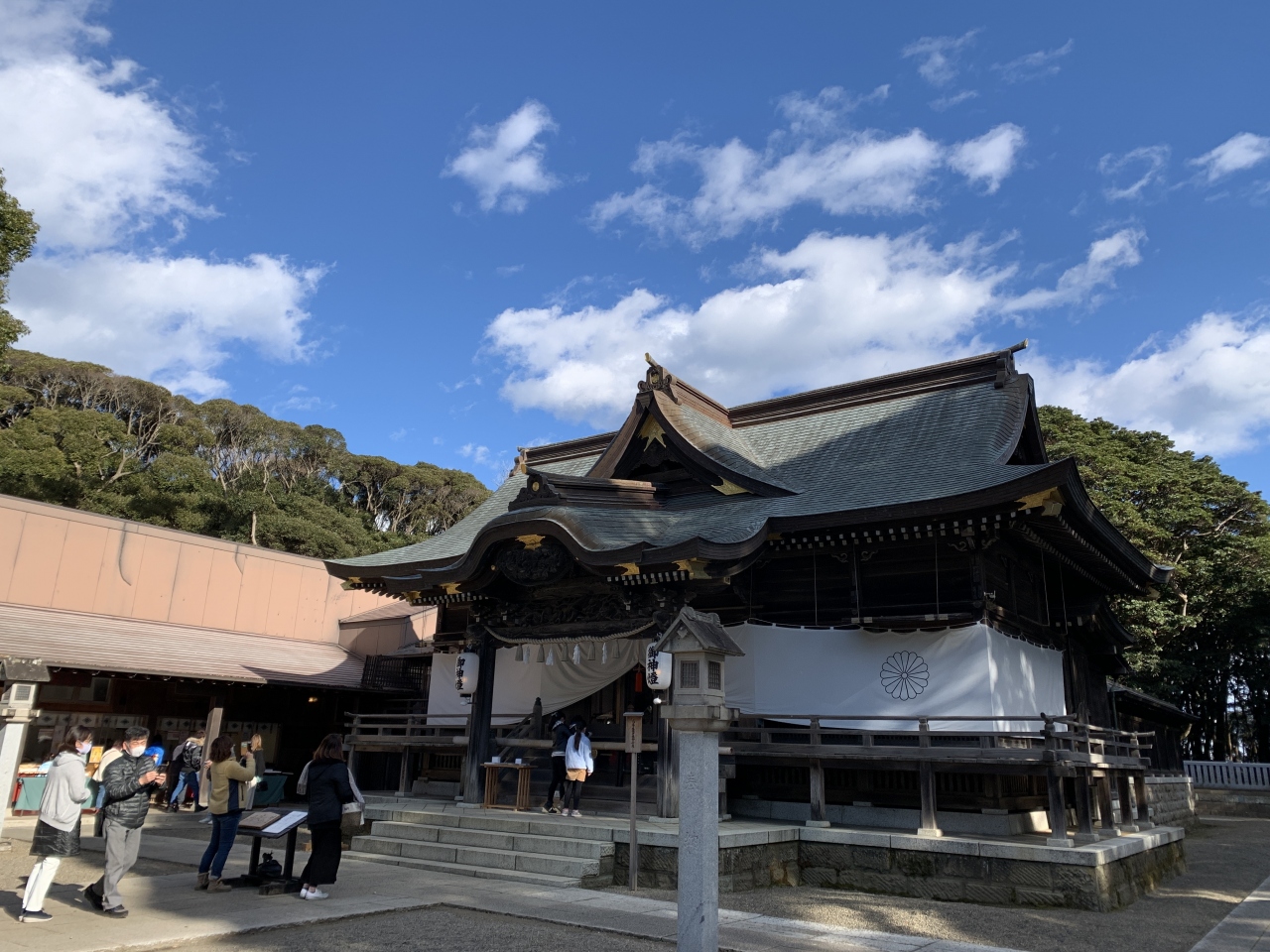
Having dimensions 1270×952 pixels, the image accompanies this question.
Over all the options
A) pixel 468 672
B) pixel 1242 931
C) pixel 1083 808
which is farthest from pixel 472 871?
pixel 1242 931

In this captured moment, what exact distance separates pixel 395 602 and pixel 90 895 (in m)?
19.7

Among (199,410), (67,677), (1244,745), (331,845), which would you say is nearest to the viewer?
(331,845)

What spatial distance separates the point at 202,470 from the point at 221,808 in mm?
37000

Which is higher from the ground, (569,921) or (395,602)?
(395,602)

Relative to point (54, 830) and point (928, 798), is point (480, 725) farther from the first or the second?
point (54, 830)

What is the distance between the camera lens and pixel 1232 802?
27.0m

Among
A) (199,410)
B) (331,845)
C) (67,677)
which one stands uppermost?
(199,410)

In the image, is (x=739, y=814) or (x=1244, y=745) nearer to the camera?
(x=739, y=814)

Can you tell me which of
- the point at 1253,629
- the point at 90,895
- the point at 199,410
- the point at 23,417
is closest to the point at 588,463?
the point at 90,895

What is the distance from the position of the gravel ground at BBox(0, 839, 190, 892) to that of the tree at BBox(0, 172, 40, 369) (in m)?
10.7

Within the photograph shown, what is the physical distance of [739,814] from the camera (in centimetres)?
1322

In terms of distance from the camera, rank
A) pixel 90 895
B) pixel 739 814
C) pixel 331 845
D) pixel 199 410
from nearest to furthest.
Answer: pixel 90 895, pixel 331 845, pixel 739 814, pixel 199 410

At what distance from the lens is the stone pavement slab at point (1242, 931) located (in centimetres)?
837

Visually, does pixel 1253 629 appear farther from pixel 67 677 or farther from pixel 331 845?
pixel 67 677
